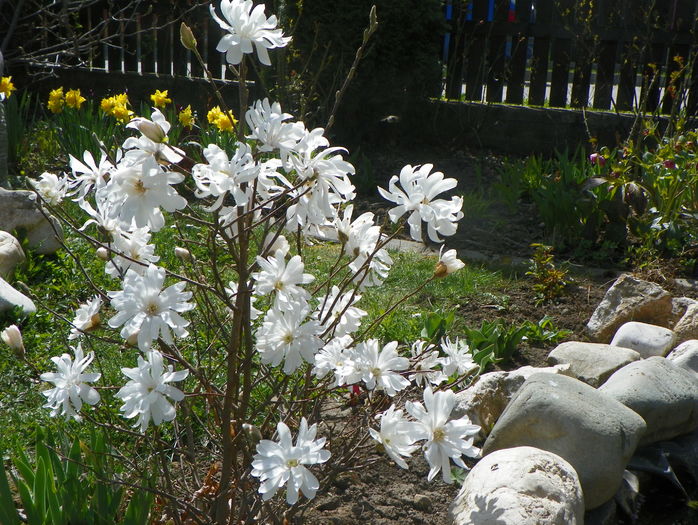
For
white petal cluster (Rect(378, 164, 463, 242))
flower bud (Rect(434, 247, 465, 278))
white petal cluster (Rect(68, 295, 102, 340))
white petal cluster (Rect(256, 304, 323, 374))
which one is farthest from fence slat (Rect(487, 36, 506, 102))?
white petal cluster (Rect(256, 304, 323, 374))

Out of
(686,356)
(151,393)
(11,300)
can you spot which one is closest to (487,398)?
(686,356)

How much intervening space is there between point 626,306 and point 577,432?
1.48 m

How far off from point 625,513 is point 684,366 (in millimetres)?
949

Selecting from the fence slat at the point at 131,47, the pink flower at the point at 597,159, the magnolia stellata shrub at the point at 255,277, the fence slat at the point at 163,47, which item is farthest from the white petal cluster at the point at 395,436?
the fence slat at the point at 131,47

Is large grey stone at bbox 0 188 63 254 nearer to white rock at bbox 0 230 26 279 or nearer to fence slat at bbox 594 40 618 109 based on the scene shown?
white rock at bbox 0 230 26 279

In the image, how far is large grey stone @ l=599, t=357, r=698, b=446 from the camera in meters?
2.99

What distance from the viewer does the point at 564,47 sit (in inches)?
304

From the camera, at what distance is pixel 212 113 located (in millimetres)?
5645

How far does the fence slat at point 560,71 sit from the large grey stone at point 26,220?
520cm

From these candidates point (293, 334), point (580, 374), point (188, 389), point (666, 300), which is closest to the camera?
point (293, 334)

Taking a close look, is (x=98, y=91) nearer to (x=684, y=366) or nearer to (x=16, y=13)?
(x=16, y=13)

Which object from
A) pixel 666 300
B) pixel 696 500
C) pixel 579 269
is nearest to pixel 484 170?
pixel 579 269

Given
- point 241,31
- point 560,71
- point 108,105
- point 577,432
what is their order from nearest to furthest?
point 241,31
point 577,432
point 108,105
point 560,71

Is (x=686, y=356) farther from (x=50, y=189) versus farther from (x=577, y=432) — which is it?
(x=50, y=189)
